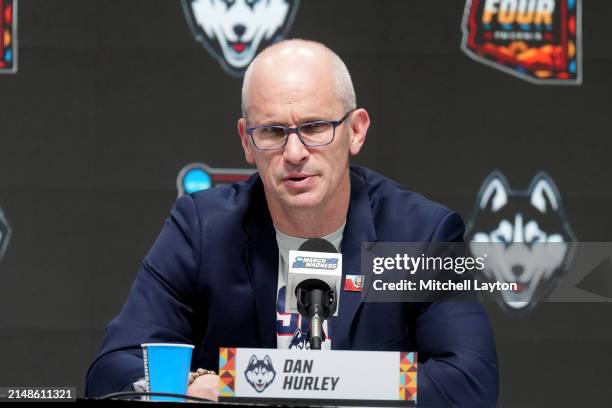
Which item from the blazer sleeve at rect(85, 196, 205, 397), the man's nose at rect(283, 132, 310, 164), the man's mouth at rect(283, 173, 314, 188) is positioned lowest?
the blazer sleeve at rect(85, 196, 205, 397)

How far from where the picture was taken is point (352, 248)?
2721 millimetres

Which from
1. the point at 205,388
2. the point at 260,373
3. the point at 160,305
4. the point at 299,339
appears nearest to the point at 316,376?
the point at 260,373

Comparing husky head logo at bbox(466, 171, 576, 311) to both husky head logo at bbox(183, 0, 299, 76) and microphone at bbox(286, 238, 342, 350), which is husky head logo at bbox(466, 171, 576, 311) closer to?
husky head logo at bbox(183, 0, 299, 76)

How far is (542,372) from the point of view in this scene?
409 centimetres

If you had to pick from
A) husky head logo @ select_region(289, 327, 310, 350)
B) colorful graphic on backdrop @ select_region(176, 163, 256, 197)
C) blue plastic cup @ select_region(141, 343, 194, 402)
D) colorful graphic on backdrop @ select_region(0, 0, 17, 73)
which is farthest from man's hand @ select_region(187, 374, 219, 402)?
colorful graphic on backdrop @ select_region(0, 0, 17, 73)

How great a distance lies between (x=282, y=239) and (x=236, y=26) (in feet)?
4.99

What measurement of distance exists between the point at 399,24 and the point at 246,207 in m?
1.59

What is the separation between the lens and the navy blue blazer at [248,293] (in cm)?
254

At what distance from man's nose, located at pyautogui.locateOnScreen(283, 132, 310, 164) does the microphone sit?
1.48 feet

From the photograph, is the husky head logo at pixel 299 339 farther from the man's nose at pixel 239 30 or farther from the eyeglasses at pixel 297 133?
the man's nose at pixel 239 30

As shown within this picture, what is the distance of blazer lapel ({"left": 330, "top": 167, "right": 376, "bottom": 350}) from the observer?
2.62 m

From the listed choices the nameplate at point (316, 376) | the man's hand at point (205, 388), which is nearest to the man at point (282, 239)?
the man's hand at point (205, 388)

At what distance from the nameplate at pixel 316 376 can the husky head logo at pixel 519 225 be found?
2195 millimetres

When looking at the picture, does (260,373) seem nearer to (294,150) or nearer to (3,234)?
(294,150)
